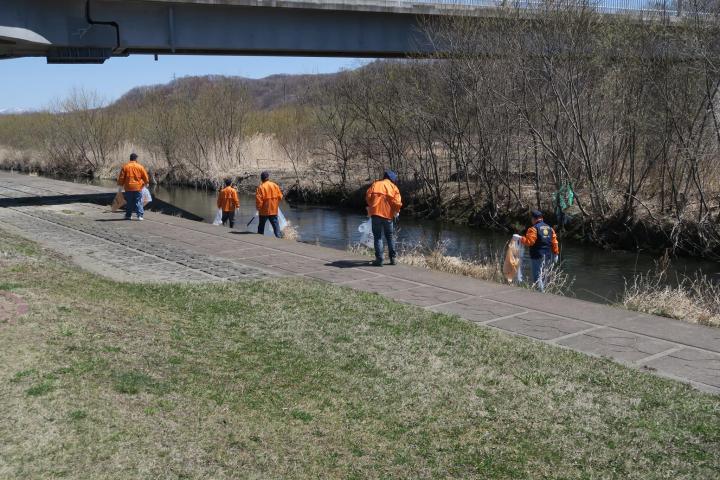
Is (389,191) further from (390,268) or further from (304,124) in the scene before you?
(304,124)

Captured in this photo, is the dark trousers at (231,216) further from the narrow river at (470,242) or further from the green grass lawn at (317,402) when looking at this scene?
the green grass lawn at (317,402)

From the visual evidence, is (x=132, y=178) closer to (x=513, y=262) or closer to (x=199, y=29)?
(x=199, y=29)

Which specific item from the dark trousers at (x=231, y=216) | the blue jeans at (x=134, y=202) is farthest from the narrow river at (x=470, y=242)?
the blue jeans at (x=134, y=202)

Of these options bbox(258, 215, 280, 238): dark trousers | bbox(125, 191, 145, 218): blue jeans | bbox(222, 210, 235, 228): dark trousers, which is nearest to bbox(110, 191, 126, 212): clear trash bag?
bbox(125, 191, 145, 218): blue jeans

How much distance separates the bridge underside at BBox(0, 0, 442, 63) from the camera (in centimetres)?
2256

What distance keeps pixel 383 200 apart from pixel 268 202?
5.74 metres

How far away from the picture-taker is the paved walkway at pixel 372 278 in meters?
8.35

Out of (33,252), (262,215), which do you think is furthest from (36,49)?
(33,252)

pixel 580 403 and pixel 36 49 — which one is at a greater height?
pixel 36 49

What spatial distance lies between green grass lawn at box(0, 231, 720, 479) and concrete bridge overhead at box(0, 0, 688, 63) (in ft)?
52.1

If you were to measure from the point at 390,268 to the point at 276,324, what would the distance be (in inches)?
184

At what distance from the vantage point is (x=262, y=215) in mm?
18422

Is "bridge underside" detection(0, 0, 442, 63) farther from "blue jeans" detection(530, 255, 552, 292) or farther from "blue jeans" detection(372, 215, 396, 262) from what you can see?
"blue jeans" detection(530, 255, 552, 292)

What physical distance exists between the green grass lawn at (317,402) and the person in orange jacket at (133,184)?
36.3 feet
